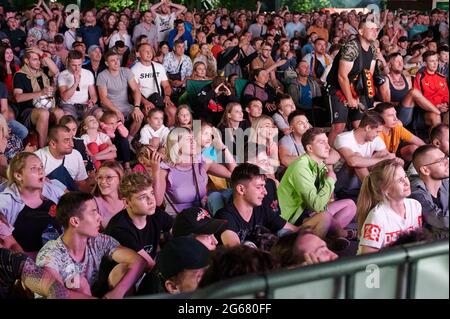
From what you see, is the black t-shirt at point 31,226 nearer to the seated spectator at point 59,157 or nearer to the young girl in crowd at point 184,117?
the seated spectator at point 59,157

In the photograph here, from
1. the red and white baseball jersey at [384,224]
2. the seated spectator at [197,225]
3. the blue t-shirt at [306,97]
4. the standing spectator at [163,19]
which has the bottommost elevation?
the blue t-shirt at [306,97]

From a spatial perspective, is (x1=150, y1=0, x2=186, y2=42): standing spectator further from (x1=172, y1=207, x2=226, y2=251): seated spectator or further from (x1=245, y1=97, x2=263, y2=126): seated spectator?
(x1=172, y1=207, x2=226, y2=251): seated spectator

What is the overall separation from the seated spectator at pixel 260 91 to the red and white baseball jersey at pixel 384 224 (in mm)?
4029

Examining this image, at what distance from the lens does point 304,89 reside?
833 centimetres

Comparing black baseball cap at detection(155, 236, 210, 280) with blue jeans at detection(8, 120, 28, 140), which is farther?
blue jeans at detection(8, 120, 28, 140)

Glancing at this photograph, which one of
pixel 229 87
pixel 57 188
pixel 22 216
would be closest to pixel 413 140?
pixel 229 87

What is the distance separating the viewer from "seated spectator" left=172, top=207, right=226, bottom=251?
11.8ft

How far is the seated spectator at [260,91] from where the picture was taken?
7.75 meters

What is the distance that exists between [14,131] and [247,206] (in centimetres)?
261

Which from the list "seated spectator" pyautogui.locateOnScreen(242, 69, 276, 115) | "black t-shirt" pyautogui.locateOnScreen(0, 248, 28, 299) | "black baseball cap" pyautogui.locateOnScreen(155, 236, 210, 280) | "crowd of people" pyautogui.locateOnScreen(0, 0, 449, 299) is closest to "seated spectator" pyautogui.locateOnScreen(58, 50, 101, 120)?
"crowd of people" pyautogui.locateOnScreen(0, 0, 449, 299)

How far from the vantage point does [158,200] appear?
4.73 metres

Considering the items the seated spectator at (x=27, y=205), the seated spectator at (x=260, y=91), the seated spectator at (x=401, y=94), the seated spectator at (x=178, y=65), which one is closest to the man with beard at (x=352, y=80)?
the seated spectator at (x=401, y=94)

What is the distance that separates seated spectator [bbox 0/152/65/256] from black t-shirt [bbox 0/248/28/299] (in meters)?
0.61

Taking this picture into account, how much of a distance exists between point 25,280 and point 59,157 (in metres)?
2.05
